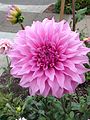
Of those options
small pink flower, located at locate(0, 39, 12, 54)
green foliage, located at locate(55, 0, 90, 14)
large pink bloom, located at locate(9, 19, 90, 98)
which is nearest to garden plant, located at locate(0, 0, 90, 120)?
large pink bloom, located at locate(9, 19, 90, 98)

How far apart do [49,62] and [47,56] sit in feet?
0.09

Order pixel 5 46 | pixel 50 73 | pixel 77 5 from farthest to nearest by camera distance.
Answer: pixel 77 5 < pixel 5 46 < pixel 50 73

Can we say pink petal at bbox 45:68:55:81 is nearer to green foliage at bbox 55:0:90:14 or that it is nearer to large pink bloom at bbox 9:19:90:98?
large pink bloom at bbox 9:19:90:98

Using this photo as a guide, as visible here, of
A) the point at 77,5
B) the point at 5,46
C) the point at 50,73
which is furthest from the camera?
the point at 77,5

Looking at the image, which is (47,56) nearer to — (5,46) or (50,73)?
(50,73)

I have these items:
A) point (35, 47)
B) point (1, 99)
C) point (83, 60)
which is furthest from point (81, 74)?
point (1, 99)

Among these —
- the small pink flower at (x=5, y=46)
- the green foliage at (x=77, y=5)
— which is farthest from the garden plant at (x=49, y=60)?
the green foliage at (x=77, y=5)

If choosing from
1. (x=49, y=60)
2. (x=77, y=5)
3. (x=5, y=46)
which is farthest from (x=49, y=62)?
(x=77, y=5)

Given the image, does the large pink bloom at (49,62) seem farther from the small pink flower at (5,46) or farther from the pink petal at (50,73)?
the small pink flower at (5,46)

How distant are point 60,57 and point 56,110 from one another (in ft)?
3.02

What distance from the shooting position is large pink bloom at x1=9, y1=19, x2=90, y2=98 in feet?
4.98

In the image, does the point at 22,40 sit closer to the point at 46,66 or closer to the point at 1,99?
the point at 46,66

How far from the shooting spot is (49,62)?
1538 millimetres

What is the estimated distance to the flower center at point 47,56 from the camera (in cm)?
153
